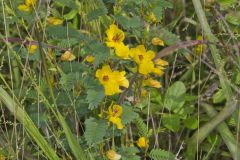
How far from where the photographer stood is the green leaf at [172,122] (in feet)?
5.21

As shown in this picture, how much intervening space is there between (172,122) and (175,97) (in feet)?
0.29

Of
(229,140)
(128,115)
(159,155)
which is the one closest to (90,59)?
(128,115)

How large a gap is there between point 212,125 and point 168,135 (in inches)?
9.4

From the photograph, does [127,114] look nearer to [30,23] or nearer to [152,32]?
[152,32]

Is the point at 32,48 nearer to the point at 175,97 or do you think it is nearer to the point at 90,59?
the point at 90,59

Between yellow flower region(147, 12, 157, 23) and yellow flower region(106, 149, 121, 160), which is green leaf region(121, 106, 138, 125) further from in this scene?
yellow flower region(147, 12, 157, 23)

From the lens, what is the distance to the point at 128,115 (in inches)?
51.4

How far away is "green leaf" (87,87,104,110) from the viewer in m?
1.24

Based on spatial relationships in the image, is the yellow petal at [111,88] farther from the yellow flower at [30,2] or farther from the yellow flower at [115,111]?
the yellow flower at [30,2]

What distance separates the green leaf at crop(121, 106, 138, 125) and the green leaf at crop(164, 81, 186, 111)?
32cm

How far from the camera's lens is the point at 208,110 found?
5.29 ft

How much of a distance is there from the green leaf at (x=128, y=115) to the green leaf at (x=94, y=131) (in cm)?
5

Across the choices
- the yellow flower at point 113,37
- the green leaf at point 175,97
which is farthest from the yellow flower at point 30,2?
the green leaf at point 175,97

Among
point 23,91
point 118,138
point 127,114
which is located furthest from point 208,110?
point 23,91
